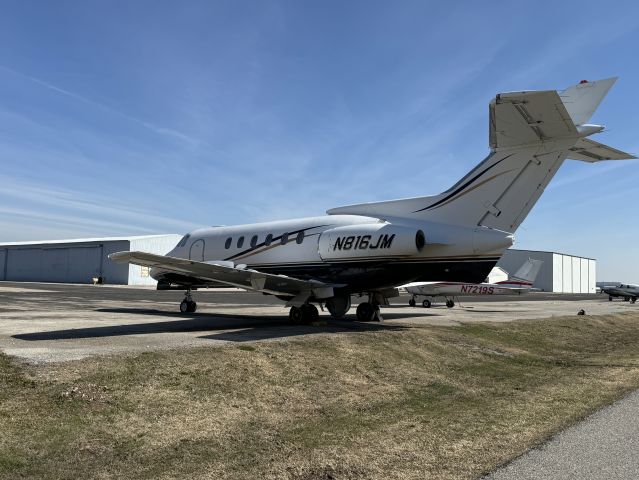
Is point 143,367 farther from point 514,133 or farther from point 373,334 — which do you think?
point 514,133

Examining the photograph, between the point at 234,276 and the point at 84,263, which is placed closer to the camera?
the point at 234,276

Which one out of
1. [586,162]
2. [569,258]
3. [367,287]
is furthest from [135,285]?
[569,258]

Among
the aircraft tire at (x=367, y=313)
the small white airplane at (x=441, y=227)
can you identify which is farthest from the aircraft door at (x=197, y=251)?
the aircraft tire at (x=367, y=313)

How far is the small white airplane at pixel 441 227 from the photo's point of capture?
15055 millimetres

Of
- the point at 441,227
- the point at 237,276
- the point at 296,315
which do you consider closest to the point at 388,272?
the point at 441,227

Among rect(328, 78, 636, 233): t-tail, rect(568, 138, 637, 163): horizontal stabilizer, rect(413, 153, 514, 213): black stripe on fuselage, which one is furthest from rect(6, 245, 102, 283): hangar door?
rect(568, 138, 637, 163): horizontal stabilizer

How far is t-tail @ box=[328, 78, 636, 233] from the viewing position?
47.9 feet

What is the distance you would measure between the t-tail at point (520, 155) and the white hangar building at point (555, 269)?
369 feet

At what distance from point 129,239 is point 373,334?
234 ft

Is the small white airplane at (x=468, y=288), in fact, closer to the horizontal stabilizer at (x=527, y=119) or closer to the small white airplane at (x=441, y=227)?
the small white airplane at (x=441, y=227)

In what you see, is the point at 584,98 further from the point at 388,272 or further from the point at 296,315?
the point at 296,315

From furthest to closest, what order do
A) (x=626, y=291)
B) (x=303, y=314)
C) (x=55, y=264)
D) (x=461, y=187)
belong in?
(x=55, y=264)
(x=626, y=291)
(x=303, y=314)
(x=461, y=187)

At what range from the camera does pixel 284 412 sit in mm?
8047

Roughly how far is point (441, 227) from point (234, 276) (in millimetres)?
6929
